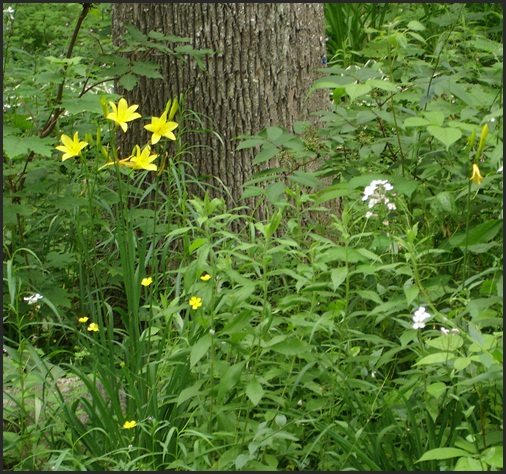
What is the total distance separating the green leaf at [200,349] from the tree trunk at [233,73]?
5.34 ft

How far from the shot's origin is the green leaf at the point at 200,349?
229cm

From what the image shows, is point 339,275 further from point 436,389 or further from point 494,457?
point 494,457

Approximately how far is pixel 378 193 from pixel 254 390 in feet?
3.09

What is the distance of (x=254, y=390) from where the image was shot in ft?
7.36

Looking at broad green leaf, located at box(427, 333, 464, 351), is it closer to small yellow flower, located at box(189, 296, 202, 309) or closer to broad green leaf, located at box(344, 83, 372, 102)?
small yellow flower, located at box(189, 296, 202, 309)

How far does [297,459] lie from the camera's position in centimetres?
251

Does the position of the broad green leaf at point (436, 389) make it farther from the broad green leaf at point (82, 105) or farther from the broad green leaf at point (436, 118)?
the broad green leaf at point (82, 105)

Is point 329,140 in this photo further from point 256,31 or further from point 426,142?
point 256,31

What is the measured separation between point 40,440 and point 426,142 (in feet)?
5.89

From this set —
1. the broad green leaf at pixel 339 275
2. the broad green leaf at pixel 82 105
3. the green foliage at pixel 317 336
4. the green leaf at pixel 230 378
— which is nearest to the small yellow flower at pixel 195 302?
the green foliage at pixel 317 336

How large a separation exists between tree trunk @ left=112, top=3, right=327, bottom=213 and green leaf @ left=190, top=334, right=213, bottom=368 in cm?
163

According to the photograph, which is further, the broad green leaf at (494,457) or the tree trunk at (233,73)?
the tree trunk at (233,73)

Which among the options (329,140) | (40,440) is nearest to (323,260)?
(329,140)

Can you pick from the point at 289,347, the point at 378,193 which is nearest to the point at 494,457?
the point at 289,347
